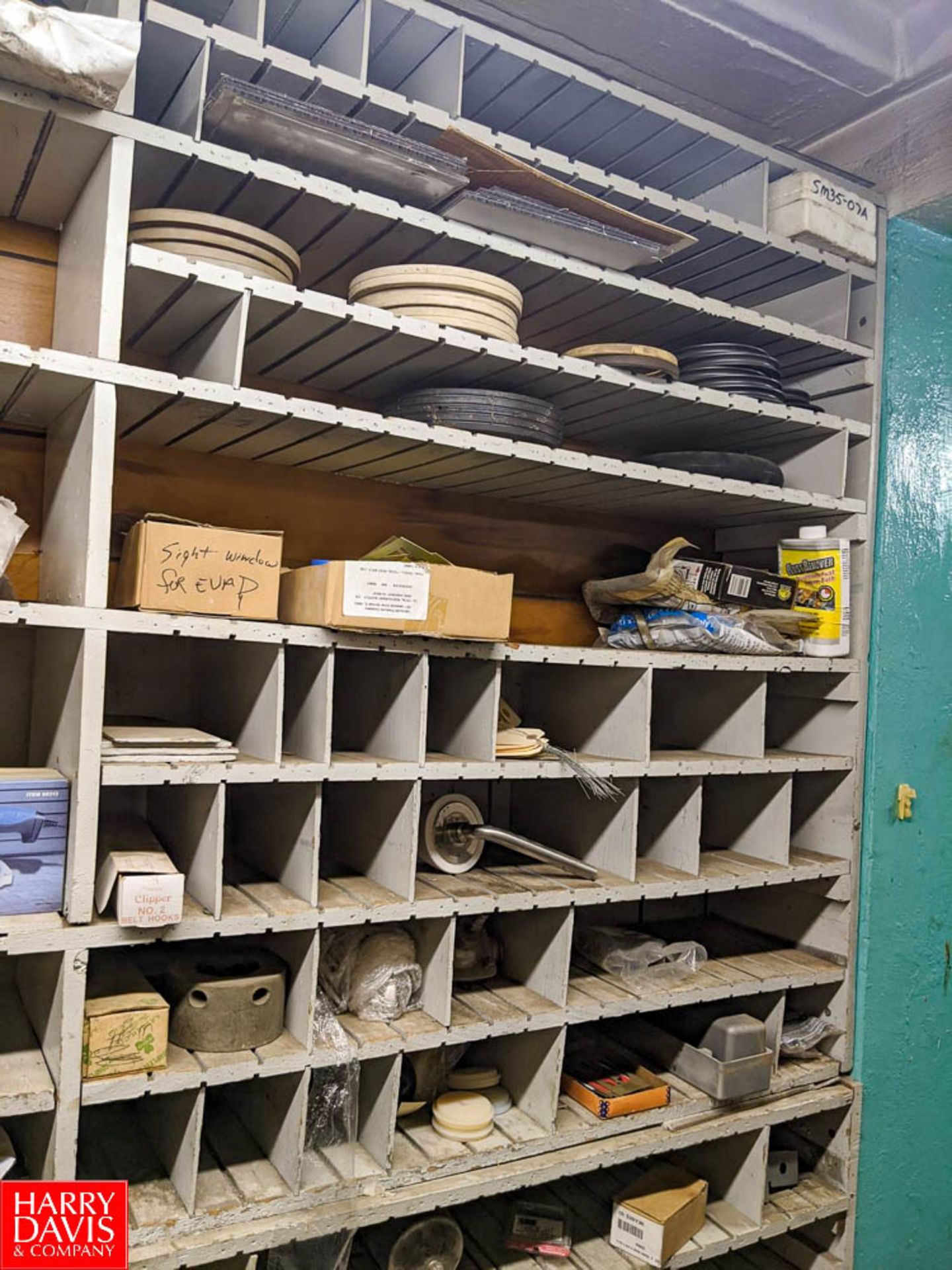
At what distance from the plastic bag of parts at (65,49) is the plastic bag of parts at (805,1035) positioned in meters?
2.31

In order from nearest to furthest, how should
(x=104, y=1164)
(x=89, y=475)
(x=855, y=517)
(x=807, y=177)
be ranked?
(x=89, y=475) → (x=104, y=1164) → (x=807, y=177) → (x=855, y=517)

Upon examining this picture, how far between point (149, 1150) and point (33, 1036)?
1.09 feet

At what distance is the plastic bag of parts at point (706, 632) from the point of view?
86.6 inches

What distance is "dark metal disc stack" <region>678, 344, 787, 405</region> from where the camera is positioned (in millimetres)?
2230

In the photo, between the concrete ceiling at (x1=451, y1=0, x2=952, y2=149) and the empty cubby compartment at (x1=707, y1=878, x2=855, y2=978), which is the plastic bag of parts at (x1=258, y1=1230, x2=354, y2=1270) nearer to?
the empty cubby compartment at (x1=707, y1=878, x2=855, y2=978)

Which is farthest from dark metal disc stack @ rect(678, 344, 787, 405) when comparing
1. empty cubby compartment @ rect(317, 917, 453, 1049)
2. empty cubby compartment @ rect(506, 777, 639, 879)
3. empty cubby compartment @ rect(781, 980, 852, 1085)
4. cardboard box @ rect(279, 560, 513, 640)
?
empty cubby compartment @ rect(781, 980, 852, 1085)

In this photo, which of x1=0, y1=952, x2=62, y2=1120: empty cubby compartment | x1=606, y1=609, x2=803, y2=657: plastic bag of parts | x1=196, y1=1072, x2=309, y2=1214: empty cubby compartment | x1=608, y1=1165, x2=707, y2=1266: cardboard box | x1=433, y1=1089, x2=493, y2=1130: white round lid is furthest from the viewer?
x1=606, y1=609, x2=803, y2=657: plastic bag of parts

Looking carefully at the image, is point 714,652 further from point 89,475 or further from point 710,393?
point 89,475

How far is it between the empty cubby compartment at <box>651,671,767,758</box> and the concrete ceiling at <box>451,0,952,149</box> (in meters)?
1.36

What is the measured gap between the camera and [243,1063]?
164cm

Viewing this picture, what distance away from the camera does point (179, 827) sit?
179 centimetres

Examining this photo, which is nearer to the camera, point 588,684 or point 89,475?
point 89,475

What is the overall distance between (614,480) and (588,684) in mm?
460

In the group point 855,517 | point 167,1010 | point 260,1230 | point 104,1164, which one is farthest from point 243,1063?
point 855,517
